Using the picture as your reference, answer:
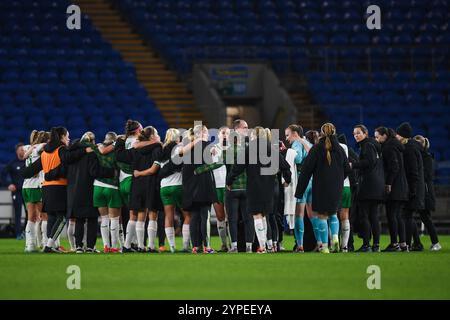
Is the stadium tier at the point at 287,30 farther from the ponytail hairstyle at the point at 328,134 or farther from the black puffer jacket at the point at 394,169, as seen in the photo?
the ponytail hairstyle at the point at 328,134

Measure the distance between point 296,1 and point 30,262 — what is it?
23.3m

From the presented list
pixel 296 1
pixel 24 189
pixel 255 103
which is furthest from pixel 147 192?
pixel 296 1

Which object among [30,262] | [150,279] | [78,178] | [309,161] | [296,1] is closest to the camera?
[150,279]

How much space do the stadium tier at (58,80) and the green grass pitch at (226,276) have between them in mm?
13617

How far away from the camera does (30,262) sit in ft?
48.5

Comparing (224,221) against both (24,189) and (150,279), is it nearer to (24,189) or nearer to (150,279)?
(24,189)

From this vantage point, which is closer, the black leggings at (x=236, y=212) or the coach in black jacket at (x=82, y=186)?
the black leggings at (x=236, y=212)

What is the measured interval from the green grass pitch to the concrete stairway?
15.2 meters

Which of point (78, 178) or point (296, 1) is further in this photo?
point (296, 1)

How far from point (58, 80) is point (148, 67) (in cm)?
323

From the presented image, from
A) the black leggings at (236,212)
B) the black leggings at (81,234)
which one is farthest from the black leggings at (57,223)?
the black leggings at (236,212)

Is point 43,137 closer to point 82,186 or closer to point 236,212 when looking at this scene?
point 82,186

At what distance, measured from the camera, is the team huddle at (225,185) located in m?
16.6

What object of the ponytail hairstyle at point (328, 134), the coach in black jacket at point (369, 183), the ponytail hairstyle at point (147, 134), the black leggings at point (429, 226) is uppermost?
the ponytail hairstyle at point (147, 134)
